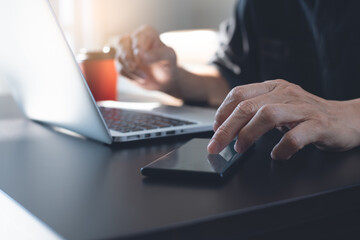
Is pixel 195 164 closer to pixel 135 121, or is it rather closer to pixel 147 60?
pixel 135 121

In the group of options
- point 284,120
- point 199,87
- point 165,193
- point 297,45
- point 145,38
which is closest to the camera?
point 165,193

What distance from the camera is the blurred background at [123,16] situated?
2.79 metres

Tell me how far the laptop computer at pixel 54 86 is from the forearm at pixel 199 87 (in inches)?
11.0

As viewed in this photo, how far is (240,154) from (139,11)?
2706 mm

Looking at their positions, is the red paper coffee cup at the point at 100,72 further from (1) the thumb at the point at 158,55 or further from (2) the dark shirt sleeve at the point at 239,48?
(2) the dark shirt sleeve at the point at 239,48

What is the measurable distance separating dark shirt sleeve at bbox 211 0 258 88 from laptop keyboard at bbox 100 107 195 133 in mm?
566

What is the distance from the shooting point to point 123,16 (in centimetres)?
298

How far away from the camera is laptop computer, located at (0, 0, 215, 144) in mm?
551

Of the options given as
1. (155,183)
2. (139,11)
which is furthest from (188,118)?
(139,11)

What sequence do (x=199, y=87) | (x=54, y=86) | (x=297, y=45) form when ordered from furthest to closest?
(x=297, y=45) → (x=199, y=87) → (x=54, y=86)

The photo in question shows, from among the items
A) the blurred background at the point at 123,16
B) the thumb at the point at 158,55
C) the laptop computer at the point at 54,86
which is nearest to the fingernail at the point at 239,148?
the laptop computer at the point at 54,86

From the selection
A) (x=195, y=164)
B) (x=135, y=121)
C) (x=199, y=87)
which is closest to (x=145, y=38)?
(x=199, y=87)

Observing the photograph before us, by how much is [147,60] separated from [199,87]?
194 mm

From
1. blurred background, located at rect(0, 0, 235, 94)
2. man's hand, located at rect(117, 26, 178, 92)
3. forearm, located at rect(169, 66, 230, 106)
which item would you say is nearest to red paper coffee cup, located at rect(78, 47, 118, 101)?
man's hand, located at rect(117, 26, 178, 92)
